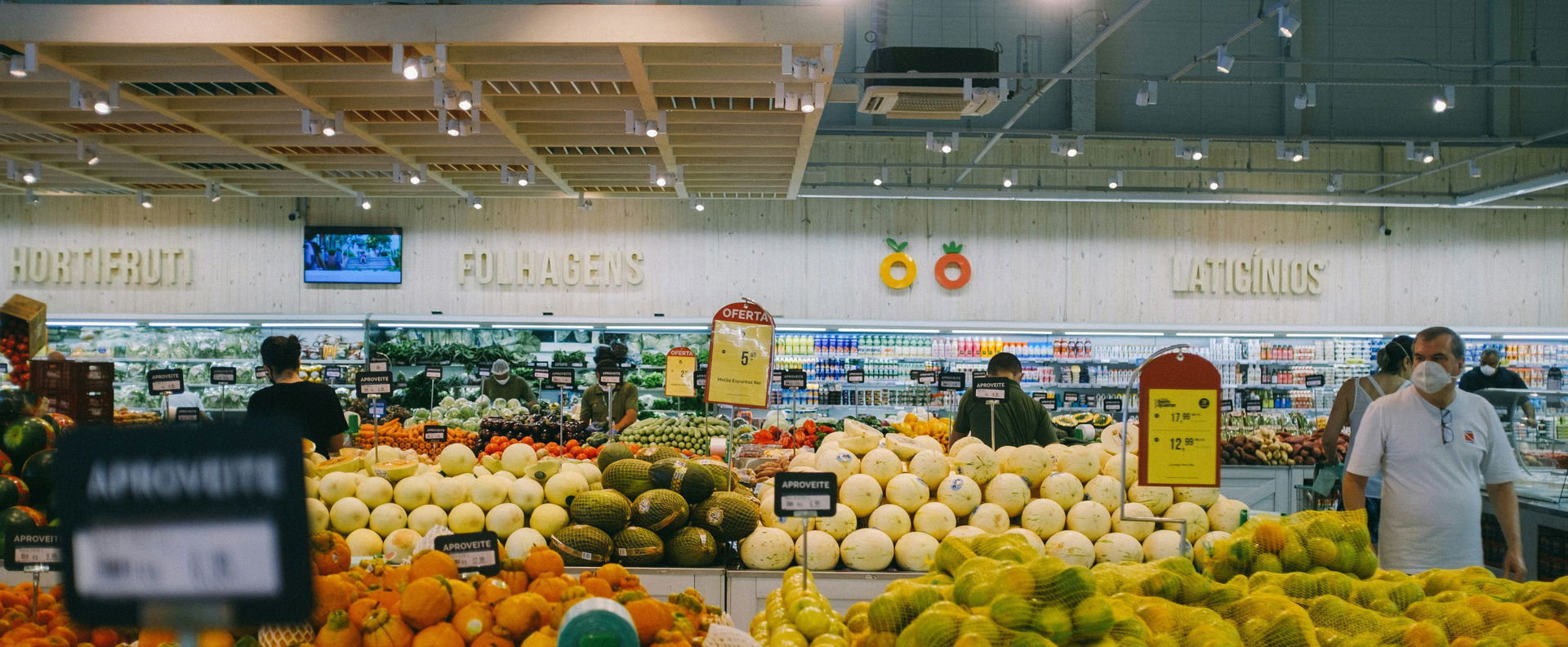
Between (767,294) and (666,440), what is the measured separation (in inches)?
193

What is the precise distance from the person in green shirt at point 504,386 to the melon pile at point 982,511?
5.85 meters

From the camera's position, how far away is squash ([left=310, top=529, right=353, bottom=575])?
241 cm

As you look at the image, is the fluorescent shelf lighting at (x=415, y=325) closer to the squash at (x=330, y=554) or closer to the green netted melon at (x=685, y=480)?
the green netted melon at (x=685, y=480)

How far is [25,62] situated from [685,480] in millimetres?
4451

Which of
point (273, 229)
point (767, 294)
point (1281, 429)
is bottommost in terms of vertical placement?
point (1281, 429)

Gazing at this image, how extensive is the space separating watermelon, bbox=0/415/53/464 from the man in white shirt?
Answer: 4880mm

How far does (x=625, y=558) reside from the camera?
334 cm

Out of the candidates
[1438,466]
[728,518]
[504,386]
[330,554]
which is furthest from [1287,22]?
[504,386]

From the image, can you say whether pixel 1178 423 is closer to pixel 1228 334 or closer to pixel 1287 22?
pixel 1287 22

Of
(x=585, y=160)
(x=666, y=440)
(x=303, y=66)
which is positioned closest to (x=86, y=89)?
(x=303, y=66)

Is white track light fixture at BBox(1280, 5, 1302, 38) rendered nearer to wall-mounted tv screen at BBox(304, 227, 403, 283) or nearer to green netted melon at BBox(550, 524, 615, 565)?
green netted melon at BBox(550, 524, 615, 565)

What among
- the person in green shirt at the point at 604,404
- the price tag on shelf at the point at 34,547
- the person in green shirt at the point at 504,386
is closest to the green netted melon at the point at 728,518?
the price tag on shelf at the point at 34,547

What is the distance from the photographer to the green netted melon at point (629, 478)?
3.60m

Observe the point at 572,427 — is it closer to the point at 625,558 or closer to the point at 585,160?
the point at 585,160
